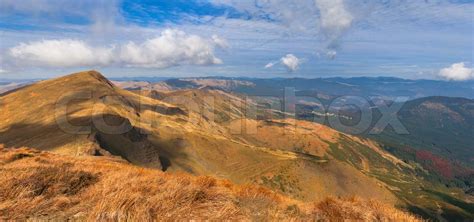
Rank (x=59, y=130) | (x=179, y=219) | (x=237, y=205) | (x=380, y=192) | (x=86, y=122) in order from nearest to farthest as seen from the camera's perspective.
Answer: (x=179, y=219), (x=237, y=205), (x=59, y=130), (x=86, y=122), (x=380, y=192)

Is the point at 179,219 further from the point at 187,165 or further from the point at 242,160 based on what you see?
the point at 242,160

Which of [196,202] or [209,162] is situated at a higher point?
[196,202]

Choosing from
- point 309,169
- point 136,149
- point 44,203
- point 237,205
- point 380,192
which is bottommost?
point 380,192

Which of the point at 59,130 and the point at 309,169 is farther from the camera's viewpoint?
the point at 309,169

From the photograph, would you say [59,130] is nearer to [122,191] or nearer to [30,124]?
[30,124]

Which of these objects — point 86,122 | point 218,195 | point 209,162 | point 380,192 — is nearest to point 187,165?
point 209,162

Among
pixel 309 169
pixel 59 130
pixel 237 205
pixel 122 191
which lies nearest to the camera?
pixel 122 191
